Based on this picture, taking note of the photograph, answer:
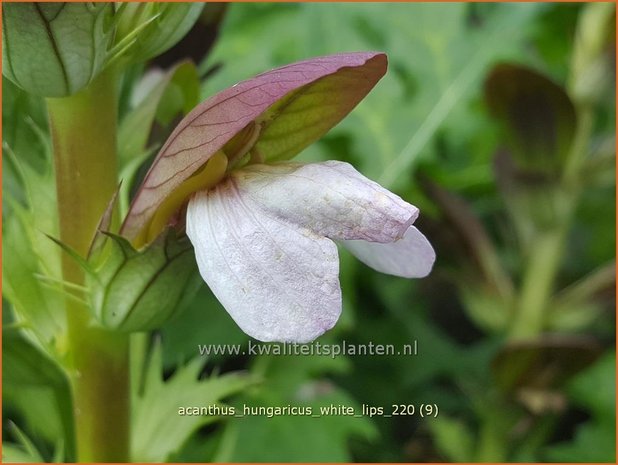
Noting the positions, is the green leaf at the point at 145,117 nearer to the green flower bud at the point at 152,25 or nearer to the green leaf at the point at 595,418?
the green flower bud at the point at 152,25

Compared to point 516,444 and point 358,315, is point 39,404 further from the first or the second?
point 516,444

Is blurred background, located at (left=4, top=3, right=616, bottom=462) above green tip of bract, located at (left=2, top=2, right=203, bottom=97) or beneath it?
beneath

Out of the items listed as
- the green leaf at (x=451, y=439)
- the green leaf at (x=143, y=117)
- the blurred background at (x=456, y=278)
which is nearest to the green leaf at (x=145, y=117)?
the green leaf at (x=143, y=117)

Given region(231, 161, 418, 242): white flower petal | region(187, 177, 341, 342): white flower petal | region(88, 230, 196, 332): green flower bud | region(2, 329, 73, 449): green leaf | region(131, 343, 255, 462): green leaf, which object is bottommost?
region(131, 343, 255, 462): green leaf

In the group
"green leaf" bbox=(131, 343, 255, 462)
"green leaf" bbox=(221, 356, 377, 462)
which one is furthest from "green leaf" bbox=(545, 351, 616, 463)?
"green leaf" bbox=(131, 343, 255, 462)

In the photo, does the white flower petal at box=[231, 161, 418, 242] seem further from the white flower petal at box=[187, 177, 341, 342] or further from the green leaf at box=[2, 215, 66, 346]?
the green leaf at box=[2, 215, 66, 346]

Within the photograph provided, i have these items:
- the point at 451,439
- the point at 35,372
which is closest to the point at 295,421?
the point at 451,439

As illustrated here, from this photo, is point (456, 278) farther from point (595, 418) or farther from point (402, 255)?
point (402, 255)
